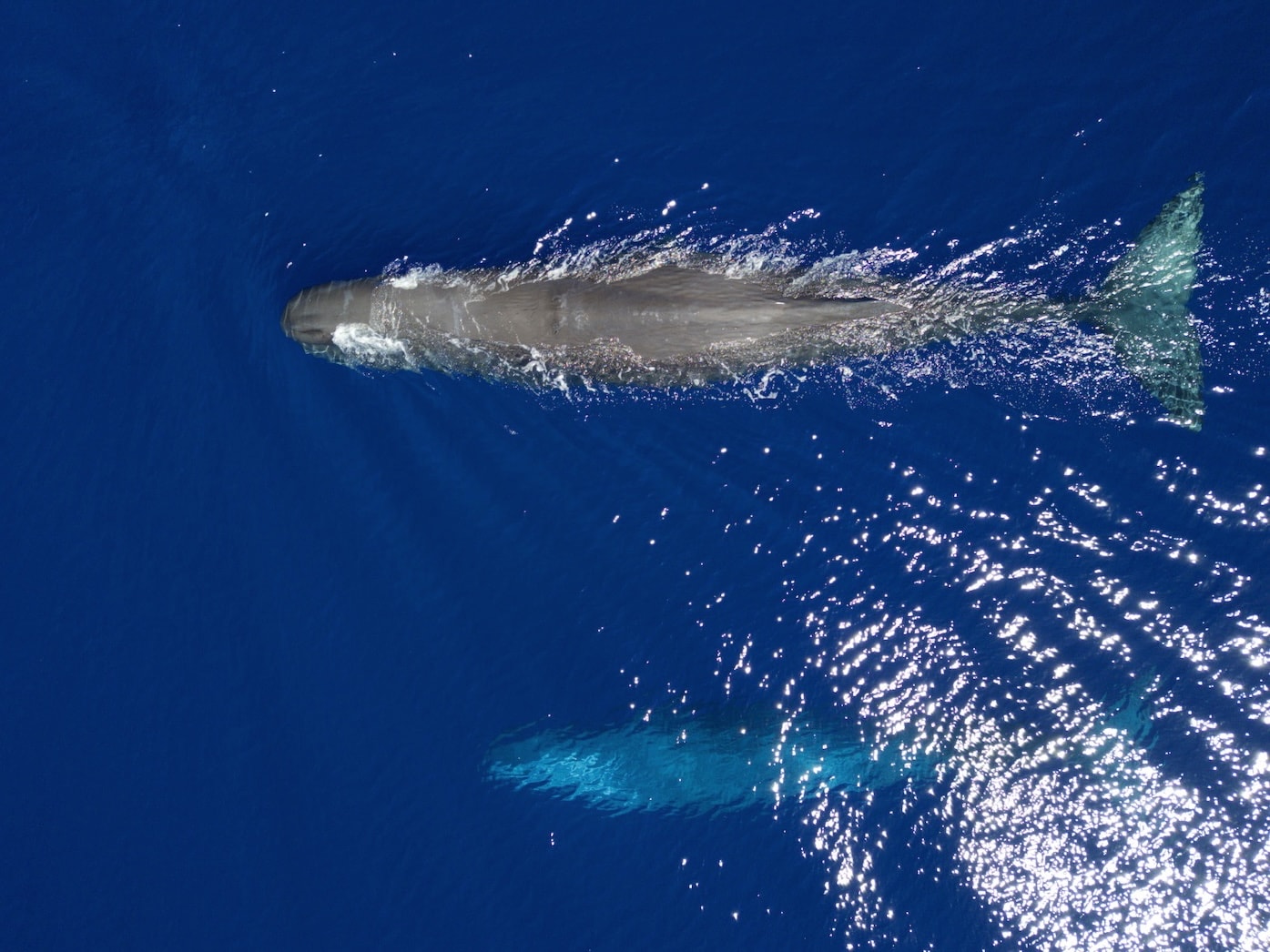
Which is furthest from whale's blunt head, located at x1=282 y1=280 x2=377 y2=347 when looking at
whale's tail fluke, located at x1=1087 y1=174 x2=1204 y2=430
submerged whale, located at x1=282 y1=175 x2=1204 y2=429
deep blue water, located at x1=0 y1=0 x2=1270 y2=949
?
whale's tail fluke, located at x1=1087 y1=174 x2=1204 y2=430

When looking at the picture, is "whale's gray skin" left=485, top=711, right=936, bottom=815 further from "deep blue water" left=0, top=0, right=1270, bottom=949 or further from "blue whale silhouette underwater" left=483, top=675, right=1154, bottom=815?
"deep blue water" left=0, top=0, right=1270, bottom=949

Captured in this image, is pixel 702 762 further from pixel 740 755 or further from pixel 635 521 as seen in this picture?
pixel 635 521

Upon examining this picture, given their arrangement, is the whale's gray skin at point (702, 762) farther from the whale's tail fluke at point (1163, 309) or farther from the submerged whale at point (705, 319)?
the whale's tail fluke at point (1163, 309)

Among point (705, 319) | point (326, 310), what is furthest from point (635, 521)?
point (326, 310)

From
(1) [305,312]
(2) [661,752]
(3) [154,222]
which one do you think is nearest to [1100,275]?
(2) [661,752]

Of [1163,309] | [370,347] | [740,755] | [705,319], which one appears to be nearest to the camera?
[1163,309]
